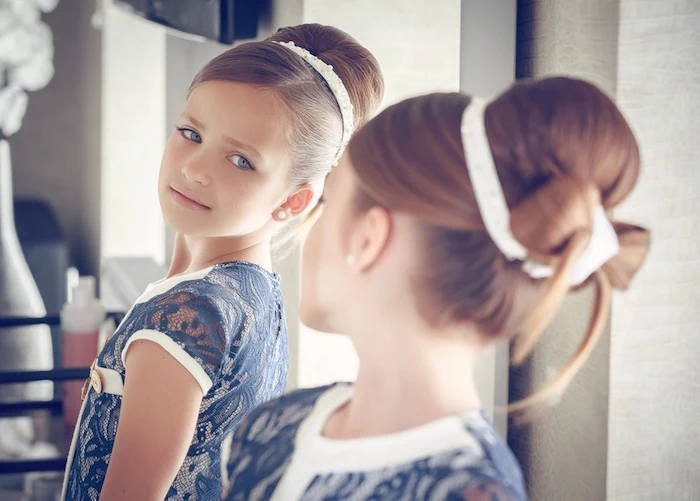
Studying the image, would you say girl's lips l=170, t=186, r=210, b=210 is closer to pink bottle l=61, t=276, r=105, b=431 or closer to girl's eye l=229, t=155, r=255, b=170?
girl's eye l=229, t=155, r=255, b=170

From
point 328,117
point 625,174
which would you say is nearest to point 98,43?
point 328,117

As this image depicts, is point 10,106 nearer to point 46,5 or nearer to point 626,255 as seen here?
point 46,5

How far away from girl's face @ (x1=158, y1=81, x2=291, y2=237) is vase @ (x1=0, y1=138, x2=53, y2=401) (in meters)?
0.84

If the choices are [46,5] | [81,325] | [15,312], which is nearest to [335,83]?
[81,325]

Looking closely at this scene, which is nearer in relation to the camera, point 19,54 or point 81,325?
point 81,325

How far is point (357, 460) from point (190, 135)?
35cm

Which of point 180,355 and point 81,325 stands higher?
point 180,355

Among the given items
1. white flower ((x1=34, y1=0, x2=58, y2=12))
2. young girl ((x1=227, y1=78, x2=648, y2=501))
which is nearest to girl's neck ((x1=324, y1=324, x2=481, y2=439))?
young girl ((x1=227, y1=78, x2=648, y2=501))

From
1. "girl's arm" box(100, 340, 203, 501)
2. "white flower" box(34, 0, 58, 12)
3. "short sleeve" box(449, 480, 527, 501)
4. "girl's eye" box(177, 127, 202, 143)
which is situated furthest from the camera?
"white flower" box(34, 0, 58, 12)

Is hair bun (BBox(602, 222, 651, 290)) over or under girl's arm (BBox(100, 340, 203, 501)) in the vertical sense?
over

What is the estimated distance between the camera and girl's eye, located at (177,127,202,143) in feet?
2.44

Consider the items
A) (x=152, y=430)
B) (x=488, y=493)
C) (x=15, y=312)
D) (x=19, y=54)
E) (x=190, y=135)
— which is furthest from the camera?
(x=19, y=54)

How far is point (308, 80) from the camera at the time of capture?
754 millimetres

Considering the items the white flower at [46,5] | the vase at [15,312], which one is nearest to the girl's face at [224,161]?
the vase at [15,312]
